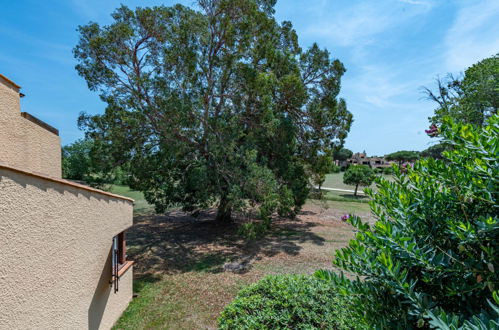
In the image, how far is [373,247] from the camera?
5.74ft

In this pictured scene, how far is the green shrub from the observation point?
3168 mm

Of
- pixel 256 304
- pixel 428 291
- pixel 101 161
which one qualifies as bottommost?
pixel 256 304

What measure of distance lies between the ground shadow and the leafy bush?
6.52m

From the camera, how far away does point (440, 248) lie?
1479 millimetres

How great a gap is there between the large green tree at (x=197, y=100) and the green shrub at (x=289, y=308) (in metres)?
5.12

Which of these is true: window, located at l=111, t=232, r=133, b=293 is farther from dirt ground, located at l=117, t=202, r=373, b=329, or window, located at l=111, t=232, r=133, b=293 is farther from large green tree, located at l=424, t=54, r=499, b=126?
large green tree, located at l=424, t=54, r=499, b=126

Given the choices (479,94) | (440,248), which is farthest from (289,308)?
(479,94)

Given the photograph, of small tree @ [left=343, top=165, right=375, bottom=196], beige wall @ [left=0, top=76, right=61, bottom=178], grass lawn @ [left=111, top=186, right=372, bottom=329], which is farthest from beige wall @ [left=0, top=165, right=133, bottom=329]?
small tree @ [left=343, top=165, right=375, bottom=196]

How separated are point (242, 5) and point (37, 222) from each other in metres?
8.93

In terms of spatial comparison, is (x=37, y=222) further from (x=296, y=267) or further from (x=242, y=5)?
(x=242, y=5)

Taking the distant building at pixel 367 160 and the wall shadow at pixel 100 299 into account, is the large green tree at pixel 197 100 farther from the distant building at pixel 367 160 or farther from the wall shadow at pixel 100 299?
the distant building at pixel 367 160

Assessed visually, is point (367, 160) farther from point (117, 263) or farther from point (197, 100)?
point (117, 263)

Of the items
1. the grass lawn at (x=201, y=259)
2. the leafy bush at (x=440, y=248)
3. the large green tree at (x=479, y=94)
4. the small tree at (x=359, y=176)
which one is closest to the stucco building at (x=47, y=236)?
the grass lawn at (x=201, y=259)

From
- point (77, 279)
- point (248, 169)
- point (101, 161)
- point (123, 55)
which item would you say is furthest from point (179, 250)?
point (123, 55)
